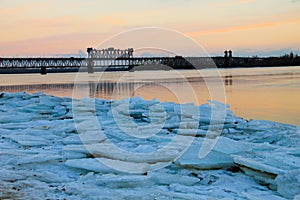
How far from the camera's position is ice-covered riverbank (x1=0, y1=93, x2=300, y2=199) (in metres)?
2.69

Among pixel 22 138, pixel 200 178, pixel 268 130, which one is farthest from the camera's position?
pixel 268 130

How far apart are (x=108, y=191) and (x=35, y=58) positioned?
55682 mm

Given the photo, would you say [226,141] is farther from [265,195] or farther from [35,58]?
[35,58]

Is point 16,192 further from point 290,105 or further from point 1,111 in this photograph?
point 290,105

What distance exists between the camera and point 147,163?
3.38 m

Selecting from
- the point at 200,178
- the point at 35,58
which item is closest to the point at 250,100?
the point at 200,178

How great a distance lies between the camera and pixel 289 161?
10.2ft

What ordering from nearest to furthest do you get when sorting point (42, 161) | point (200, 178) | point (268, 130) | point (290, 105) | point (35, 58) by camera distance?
point (200, 178) < point (42, 161) < point (268, 130) < point (290, 105) < point (35, 58)

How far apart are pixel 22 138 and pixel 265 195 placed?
119 inches

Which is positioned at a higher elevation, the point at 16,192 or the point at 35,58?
the point at 35,58

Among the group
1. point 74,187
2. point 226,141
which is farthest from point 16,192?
point 226,141

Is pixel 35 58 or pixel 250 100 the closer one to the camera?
pixel 250 100

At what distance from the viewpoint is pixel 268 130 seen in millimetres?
4961

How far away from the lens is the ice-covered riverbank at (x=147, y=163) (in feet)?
8.84
